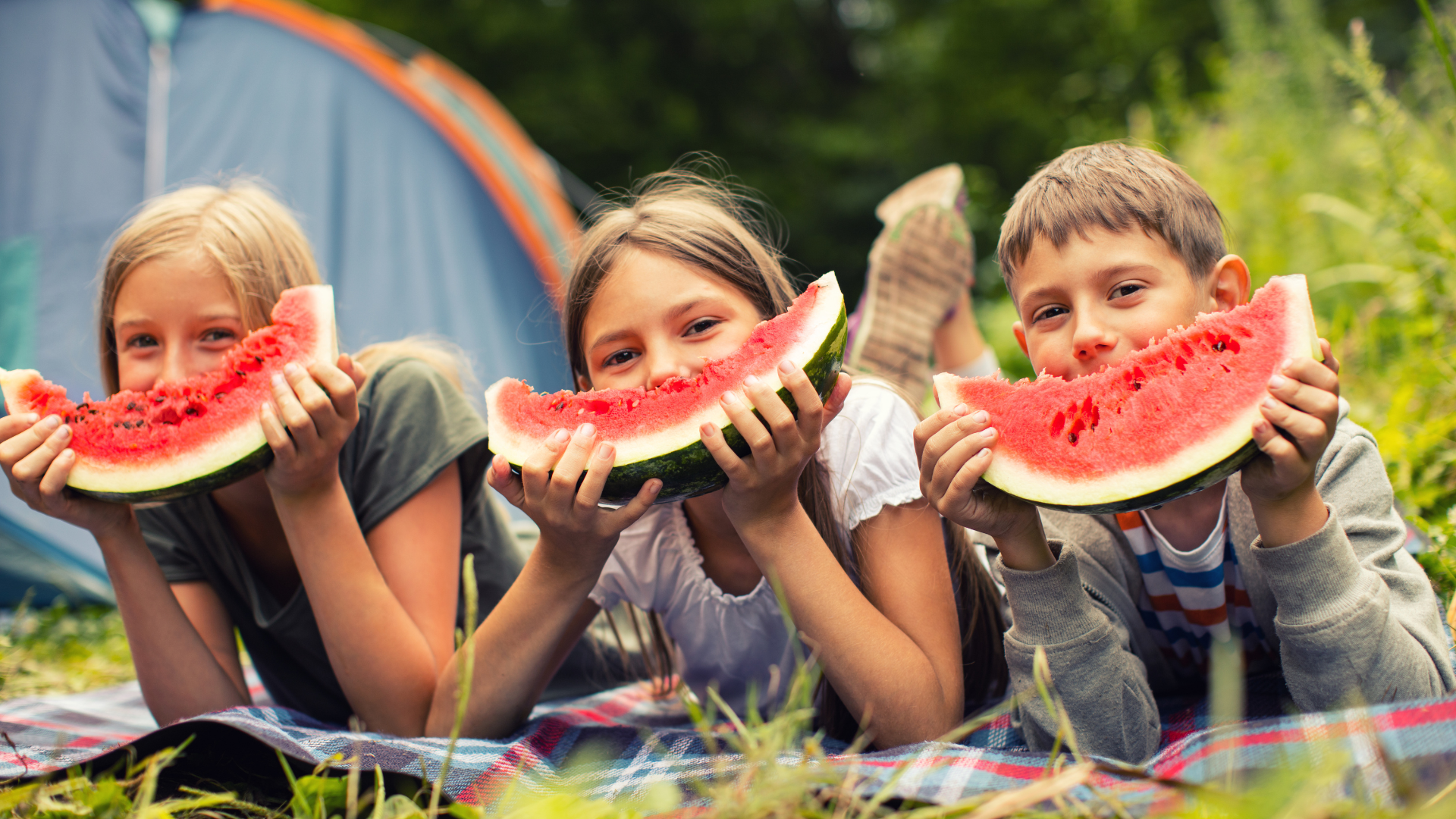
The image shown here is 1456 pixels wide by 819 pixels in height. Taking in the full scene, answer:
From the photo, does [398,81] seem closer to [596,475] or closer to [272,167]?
[272,167]

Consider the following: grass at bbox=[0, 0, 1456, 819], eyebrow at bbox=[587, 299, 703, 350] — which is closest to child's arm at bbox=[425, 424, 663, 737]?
eyebrow at bbox=[587, 299, 703, 350]

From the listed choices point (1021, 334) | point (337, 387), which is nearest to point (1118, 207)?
point (1021, 334)

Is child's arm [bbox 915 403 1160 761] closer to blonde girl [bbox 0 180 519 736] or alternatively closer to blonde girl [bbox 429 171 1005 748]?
blonde girl [bbox 429 171 1005 748]

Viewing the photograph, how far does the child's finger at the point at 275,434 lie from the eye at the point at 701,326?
84 cm

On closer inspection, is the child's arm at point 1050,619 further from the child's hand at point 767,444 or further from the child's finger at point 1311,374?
the child's finger at point 1311,374

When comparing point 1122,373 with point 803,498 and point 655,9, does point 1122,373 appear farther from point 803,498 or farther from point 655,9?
point 655,9

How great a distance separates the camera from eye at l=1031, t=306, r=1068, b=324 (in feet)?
5.89

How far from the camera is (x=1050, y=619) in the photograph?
1.58 meters

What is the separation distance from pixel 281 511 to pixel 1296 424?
6.33 ft

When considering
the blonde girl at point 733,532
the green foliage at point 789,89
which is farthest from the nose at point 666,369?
the green foliage at point 789,89

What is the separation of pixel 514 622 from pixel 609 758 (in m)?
0.34

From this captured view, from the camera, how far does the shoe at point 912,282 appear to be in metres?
3.48

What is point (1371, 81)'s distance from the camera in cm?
267

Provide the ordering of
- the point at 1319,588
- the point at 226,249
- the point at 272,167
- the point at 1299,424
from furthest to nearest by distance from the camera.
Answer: the point at 272,167
the point at 226,249
the point at 1319,588
the point at 1299,424
